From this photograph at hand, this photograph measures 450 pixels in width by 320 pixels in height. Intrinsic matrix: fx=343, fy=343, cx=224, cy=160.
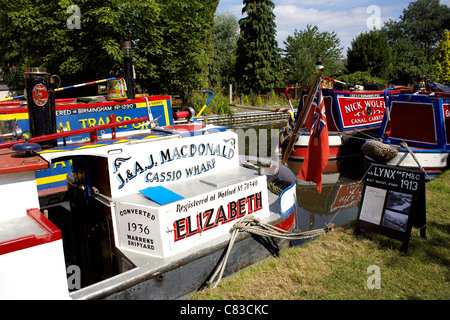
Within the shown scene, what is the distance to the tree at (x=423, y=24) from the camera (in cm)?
6166

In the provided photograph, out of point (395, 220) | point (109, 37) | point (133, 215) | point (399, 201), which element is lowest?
point (395, 220)

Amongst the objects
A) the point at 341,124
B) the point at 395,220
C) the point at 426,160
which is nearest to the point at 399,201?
the point at 395,220

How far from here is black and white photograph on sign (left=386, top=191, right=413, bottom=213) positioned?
17.5 feet

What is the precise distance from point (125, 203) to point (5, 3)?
558 inches

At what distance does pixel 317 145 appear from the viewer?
244 inches

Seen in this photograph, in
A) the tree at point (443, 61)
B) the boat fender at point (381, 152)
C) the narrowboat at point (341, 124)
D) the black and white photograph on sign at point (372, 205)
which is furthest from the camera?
the tree at point (443, 61)

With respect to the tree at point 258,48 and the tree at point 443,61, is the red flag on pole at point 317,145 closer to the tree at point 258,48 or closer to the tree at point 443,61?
the tree at point 258,48

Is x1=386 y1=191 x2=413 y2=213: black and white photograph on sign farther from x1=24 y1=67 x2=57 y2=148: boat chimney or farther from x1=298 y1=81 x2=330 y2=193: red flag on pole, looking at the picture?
x1=24 y1=67 x2=57 y2=148: boat chimney

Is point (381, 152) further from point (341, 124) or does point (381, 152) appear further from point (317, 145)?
point (317, 145)

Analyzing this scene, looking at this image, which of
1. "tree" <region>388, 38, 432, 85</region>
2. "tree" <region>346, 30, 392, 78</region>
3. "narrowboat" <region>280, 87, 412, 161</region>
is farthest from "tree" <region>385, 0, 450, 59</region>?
"narrowboat" <region>280, 87, 412, 161</region>

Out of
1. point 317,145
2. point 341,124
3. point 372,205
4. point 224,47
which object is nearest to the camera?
point 372,205

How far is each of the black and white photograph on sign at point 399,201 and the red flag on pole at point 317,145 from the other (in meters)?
1.14

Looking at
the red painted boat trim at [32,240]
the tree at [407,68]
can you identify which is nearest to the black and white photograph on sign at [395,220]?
the red painted boat trim at [32,240]

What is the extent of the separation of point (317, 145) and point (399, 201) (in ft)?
5.30
